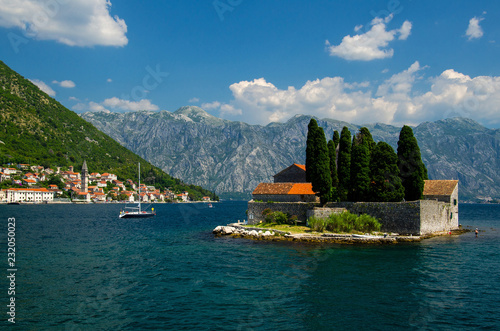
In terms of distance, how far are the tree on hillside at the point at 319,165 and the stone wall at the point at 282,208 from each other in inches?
89.5

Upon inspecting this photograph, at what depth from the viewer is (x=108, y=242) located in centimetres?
4006

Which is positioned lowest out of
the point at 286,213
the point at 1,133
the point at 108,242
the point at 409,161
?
the point at 108,242

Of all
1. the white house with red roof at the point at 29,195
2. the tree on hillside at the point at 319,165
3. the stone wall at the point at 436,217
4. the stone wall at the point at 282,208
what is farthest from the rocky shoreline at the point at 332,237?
the white house with red roof at the point at 29,195

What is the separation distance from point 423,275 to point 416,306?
730 cm

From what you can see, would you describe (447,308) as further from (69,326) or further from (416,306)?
(69,326)

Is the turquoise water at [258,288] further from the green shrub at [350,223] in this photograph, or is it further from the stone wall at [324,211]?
the stone wall at [324,211]

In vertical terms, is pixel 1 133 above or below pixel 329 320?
above

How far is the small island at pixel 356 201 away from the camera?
39.3 m

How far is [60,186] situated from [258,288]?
17638 cm

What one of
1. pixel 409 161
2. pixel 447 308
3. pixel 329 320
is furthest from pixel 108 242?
pixel 409 161

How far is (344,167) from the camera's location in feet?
149

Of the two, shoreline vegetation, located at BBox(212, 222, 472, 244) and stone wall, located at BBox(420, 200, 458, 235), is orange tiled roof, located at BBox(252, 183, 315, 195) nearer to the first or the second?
shoreline vegetation, located at BBox(212, 222, 472, 244)

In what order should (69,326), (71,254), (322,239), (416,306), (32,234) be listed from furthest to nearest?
1. (32,234)
2. (322,239)
3. (71,254)
4. (416,306)
5. (69,326)

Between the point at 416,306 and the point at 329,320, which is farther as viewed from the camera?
the point at 416,306
